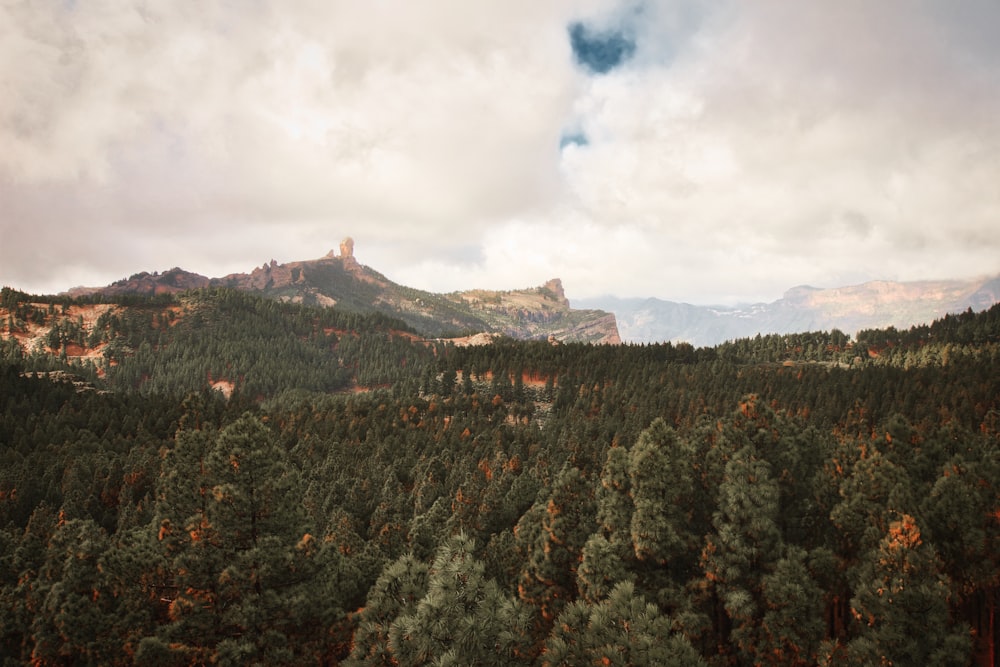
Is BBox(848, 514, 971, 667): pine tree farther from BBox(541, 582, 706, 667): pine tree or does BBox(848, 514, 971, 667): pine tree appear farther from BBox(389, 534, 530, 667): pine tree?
BBox(389, 534, 530, 667): pine tree

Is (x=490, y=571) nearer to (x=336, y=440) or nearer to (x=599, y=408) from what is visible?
(x=336, y=440)

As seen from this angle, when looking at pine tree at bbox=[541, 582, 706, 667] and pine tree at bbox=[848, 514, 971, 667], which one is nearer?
pine tree at bbox=[541, 582, 706, 667]

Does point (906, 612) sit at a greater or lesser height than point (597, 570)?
greater

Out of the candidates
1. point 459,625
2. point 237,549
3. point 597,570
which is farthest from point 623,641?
point 237,549

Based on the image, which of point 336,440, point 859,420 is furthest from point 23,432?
point 859,420

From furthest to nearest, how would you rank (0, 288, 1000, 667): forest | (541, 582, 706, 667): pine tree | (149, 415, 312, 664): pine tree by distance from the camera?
1. (149, 415, 312, 664): pine tree
2. (0, 288, 1000, 667): forest
3. (541, 582, 706, 667): pine tree

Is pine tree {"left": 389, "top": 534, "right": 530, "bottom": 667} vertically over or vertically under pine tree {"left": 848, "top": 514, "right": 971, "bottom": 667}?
over

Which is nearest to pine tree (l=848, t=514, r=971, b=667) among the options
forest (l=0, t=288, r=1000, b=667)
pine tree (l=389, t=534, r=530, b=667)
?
forest (l=0, t=288, r=1000, b=667)

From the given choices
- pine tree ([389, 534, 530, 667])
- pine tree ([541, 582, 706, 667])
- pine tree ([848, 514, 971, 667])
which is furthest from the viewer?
pine tree ([848, 514, 971, 667])

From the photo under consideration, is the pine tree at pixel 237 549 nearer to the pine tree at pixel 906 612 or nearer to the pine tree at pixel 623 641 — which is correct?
the pine tree at pixel 623 641

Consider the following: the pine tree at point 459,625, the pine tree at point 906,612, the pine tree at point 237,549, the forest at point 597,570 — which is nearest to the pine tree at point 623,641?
the forest at point 597,570

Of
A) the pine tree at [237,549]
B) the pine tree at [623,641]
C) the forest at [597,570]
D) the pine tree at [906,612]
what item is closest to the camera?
the pine tree at [623,641]

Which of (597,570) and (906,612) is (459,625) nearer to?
(597,570)

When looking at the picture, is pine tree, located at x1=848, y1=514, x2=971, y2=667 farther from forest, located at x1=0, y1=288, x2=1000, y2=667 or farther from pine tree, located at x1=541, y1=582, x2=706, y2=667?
pine tree, located at x1=541, y1=582, x2=706, y2=667
